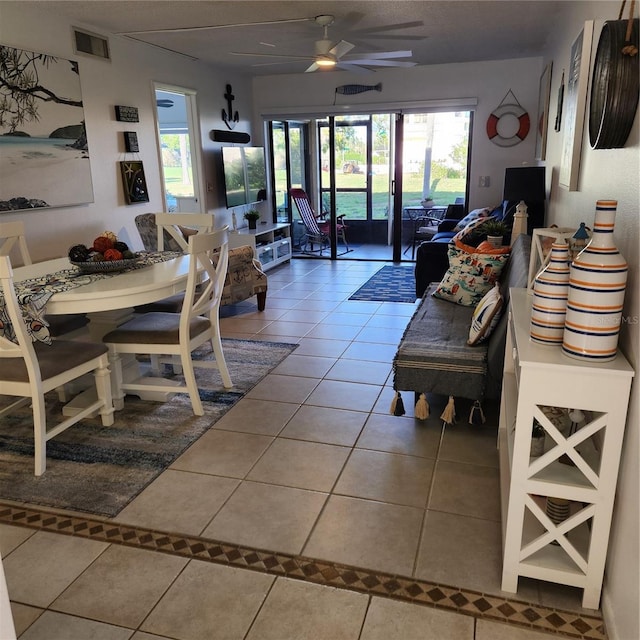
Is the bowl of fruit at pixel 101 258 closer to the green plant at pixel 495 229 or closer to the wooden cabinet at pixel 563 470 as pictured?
the wooden cabinet at pixel 563 470

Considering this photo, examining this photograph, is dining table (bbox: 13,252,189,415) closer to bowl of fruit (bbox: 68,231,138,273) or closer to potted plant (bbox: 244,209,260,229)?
bowl of fruit (bbox: 68,231,138,273)

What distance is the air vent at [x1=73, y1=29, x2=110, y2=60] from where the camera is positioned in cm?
433

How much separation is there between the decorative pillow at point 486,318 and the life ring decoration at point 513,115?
459cm

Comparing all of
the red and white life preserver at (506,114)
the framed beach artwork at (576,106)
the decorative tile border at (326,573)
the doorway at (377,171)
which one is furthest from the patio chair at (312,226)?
the decorative tile border at (326,573)

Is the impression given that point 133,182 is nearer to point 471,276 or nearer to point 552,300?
point 471,276

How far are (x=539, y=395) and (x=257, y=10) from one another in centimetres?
369

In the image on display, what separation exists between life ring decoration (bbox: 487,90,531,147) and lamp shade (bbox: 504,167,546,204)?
2053 millimetres

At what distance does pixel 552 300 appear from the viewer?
5.40 ft

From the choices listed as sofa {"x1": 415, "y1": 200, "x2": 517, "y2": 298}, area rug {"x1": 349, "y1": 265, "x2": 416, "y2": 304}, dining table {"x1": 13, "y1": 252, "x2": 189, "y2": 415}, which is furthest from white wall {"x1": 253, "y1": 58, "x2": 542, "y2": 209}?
dining table {"x1": 13, "y1": 252, "x2": 189, "y2": 415}

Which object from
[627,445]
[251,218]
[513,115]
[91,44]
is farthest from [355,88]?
[627,445]

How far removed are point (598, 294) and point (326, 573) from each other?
4.05ft

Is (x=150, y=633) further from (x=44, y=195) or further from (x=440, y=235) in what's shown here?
(x=440, y=235)

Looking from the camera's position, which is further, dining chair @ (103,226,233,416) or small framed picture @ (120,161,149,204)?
small framed picture @ (120,161,149,204)

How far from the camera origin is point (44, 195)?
13.5 ft
